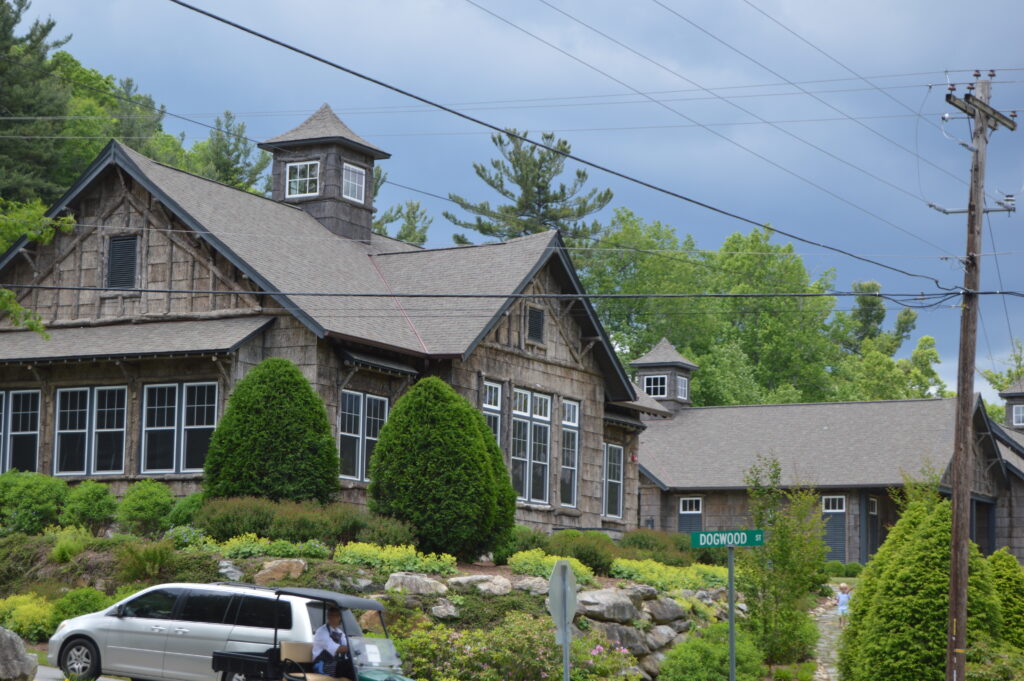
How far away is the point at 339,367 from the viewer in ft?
102

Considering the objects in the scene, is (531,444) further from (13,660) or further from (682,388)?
(682,388)

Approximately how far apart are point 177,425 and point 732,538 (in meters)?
15.1

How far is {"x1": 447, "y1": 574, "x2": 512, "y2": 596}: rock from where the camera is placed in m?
25.7

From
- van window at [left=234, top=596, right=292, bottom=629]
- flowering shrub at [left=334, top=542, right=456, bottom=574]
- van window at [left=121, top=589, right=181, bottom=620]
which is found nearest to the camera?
van window at [left=234, top=596, right=292, bottom=629]

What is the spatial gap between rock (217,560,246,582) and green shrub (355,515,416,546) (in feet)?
9.42

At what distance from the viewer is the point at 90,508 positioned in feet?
95.0

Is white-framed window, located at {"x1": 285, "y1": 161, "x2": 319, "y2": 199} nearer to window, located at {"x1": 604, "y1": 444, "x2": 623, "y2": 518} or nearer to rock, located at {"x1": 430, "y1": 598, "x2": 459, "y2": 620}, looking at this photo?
window, located at {"x1": 604, "y1": 444, "x2": 623, "y2": 518}

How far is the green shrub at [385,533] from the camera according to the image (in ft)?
88.1

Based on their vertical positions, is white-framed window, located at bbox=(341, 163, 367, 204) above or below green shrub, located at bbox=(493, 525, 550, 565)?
above

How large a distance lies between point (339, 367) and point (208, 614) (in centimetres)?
1161

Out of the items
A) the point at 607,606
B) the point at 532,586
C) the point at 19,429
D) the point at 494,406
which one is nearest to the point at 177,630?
the point at 532,586

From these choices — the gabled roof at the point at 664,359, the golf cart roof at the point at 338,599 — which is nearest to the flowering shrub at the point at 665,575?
the golf cart roof at the point at 338,599

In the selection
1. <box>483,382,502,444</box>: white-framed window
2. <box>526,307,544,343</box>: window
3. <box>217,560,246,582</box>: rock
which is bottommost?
<box>217,560,246,582</box>: rock

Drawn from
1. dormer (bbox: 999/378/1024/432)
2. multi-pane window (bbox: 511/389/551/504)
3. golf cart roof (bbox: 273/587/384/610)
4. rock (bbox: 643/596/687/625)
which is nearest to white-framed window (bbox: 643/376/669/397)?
dormer (bbox: 999/378/1024/432)
